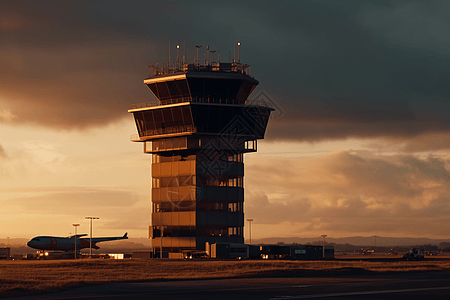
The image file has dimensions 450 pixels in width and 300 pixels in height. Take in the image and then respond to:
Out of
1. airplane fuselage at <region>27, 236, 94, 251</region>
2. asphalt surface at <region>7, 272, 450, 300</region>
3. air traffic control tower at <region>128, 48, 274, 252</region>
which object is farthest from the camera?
airplane fuselage at <region>27, 236, 94, 251</region>

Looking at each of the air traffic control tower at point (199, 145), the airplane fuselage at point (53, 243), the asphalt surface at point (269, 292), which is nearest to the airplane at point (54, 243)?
the airplane fuselage at point (53, 243)

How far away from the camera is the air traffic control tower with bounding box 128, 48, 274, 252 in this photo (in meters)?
145

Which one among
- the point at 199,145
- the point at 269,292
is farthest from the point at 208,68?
the point at 269,292

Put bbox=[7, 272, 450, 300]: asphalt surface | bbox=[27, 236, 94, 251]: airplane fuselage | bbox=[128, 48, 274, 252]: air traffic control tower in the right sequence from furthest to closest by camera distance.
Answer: bbox=[27, 236, 94, 251]: airplane fuselage < bbox=[128, 48, 274, 252]: air traffic control tower < bbox=[7, 272, 450, 300]: asphalt surface

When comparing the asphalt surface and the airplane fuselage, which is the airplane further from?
the asphalt surface

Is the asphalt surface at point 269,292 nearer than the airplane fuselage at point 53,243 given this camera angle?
Yes

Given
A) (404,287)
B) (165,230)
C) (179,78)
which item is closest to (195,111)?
(179,78)

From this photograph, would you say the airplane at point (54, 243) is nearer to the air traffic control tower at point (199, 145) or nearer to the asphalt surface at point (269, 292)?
the air traffic control tower at point (199, 145)

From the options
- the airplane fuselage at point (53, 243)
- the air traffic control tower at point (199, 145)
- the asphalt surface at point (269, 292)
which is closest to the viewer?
the asphalt surface at point (269, 292)

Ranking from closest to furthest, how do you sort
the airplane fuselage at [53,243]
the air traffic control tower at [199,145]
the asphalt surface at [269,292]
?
the asphalt surface at [269,292] → the air traffic control tower at [199,145] → the airplane fuselage at [53,243]

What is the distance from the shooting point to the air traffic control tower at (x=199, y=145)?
474 ft

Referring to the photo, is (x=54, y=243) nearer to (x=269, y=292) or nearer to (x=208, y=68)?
(x=208, y=68)

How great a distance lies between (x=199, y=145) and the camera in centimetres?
14738

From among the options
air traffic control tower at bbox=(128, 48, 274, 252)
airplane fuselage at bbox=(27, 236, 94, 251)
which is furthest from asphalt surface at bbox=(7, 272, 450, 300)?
airplane fuselage at bbox=(27, 236, 94, 251)
